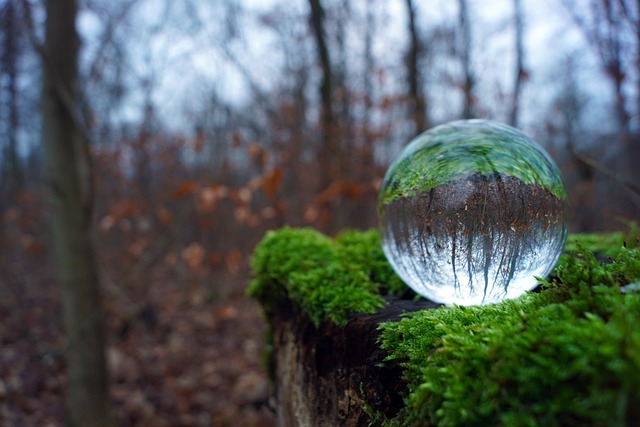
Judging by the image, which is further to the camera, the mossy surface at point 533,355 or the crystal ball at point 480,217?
the crystal ball at point 480,217

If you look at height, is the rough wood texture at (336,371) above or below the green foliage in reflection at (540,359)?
below

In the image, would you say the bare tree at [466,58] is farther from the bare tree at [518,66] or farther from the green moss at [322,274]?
the green moss at [322,274]

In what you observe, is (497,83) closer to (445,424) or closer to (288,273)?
(288,273)

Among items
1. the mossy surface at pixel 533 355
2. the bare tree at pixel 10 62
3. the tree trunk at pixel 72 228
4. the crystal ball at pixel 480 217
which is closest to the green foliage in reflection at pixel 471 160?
the crystal ball at pixel 480 217

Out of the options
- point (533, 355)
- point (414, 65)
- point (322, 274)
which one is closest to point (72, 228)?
point (322, 274)

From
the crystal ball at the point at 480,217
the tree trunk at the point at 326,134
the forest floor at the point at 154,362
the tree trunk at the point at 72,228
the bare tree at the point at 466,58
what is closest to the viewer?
the crystal ball at the point at 480,217

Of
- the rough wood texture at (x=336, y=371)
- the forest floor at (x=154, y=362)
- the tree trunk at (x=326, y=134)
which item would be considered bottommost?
the forest floor at (x=154, y=362)

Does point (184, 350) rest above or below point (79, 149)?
below

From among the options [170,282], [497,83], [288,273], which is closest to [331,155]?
[288,273]
